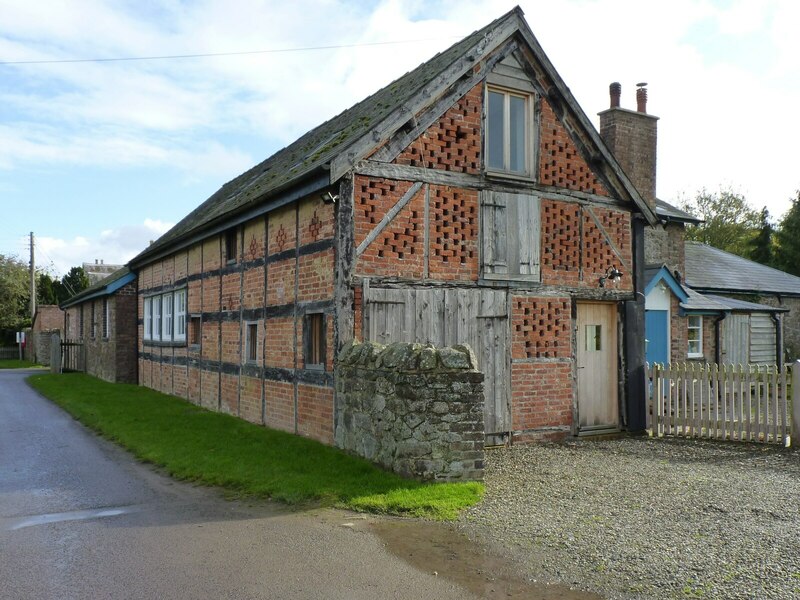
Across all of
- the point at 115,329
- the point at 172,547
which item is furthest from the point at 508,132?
the point at 115,329

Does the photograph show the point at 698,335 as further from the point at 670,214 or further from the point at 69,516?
the point at 69,516

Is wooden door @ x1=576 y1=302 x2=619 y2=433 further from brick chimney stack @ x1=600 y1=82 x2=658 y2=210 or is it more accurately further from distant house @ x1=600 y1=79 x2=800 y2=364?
brick chimney stack @ x1=600 y1=82 x2=658 y2=210

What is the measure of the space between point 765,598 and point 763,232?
47367 millimetres

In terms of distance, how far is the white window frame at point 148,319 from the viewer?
20.5 metres

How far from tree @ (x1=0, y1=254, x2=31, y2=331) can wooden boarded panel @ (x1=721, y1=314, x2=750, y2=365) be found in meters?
44.8

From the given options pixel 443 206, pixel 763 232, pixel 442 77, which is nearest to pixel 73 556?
pixel 443 206

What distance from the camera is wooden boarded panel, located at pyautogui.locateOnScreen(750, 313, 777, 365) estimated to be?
75.8ft

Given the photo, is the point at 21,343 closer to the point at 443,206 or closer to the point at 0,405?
the point at 0,405

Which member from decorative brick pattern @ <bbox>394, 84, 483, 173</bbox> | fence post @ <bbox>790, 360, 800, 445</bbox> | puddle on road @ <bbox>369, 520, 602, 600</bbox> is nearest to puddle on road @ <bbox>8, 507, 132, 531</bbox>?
puddle on road @ <bbox>369, 520, 602, 600</bbox>

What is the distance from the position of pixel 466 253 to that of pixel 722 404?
5183 millimetres

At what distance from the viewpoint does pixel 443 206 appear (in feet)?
35.4

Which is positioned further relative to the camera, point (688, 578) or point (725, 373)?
point (725, 373)

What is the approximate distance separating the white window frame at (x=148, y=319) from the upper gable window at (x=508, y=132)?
1304 centimetres

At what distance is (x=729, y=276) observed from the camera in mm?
26203
